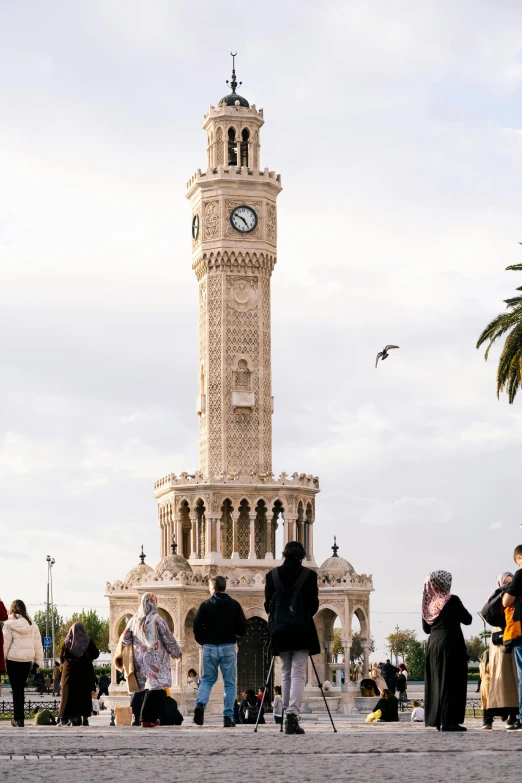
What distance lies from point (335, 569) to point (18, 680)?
49509mm

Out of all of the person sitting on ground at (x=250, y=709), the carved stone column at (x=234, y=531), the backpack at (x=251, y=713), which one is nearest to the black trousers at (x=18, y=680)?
the backpack at (x=251, y=713)

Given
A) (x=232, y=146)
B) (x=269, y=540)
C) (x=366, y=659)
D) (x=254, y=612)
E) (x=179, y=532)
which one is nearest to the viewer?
(x=254, y=612)

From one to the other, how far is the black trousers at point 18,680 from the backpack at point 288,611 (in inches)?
209

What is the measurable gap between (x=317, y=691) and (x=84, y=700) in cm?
4434

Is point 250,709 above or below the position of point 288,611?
below

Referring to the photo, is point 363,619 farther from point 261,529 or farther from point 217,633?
point 217,633

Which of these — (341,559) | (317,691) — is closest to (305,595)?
(317,691)

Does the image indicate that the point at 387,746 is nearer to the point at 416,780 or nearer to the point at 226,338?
the point at 416,780

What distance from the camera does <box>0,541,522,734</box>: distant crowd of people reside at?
17.6m

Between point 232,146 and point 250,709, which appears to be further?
point 232,146

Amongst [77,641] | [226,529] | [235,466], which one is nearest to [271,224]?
[235,466]

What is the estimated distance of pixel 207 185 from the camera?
244 feet

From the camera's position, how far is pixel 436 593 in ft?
58.8

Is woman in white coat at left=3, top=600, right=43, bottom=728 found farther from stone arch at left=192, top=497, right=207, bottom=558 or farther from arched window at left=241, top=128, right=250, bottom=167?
arched window at left=241, top=128, right=250, bottom=167
